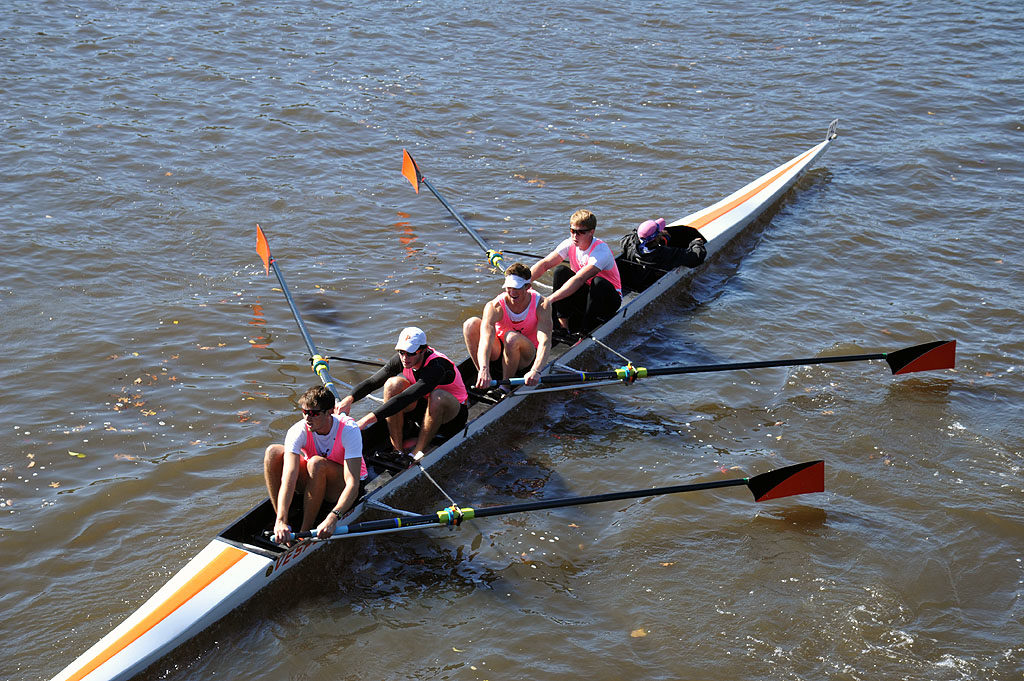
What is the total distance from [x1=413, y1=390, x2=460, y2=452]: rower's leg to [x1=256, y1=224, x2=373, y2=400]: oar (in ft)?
3.07

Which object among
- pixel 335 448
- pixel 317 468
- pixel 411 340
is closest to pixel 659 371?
pixel 411 340

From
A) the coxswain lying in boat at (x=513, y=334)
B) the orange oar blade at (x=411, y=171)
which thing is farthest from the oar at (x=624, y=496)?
the orange oar blade at (x=411, y=171)

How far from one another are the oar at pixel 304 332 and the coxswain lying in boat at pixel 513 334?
1.37 m

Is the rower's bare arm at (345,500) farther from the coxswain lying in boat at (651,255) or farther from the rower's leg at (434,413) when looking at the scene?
the coxswain lying in boat at (651,255)

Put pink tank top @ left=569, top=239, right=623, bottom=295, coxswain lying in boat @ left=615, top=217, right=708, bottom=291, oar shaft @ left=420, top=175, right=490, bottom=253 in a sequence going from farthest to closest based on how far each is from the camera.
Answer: oar shaft @ left=420, top=175, right=490, bottom=253, coxswain lying in boat @ left=615, top=217, right=708, bottom=291, pink tank top @ left=569, top=239, right=623, bottom=295

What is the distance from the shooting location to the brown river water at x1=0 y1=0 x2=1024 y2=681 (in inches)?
287

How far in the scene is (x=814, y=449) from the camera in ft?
30.9

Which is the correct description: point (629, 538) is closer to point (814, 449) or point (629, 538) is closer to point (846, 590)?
point (846, 590)

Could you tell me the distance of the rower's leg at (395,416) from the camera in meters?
8.42

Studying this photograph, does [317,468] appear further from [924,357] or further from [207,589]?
[924,357]

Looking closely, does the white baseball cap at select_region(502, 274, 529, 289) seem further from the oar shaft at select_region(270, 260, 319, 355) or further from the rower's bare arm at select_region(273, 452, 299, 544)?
the rower's bare arm at select_region(273, 452, 299, 544)

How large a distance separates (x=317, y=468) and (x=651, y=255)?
5.96 meters

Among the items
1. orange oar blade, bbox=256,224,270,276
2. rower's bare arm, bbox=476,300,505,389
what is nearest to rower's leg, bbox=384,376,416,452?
rower's bare arm, bbox=476,300,505,389

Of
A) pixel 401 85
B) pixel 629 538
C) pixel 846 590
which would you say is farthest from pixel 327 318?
pixel 401 85
